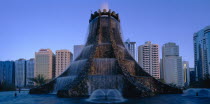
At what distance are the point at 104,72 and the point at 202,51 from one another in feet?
363

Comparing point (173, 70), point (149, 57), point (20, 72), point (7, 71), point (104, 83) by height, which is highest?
point (149, 57)

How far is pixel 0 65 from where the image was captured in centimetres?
17575

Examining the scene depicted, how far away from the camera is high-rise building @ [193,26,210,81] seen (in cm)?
12540

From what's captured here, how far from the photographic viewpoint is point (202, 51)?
133250mm

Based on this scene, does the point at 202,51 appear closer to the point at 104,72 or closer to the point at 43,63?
the point at 43,63

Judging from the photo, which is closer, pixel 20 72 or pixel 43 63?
pixel 43 63

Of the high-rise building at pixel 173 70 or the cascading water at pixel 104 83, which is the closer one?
the cascading water at pixel 104 83

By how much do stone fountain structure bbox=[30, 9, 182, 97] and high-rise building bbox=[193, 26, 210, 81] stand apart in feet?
292

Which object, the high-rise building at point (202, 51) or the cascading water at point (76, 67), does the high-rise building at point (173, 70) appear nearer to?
the high-rise building at point (202, 51)

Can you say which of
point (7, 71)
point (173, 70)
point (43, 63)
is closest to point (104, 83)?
point (173, 70)

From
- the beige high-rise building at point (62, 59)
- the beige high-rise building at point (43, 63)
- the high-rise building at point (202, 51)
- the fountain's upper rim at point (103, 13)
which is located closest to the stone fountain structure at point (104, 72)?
the fountain's upper rim at point (103, 13)

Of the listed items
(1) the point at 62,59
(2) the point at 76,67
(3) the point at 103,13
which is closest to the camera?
(2) the point at 76,67

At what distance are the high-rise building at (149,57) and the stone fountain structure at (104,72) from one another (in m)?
99.0

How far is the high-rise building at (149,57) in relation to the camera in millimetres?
145750
